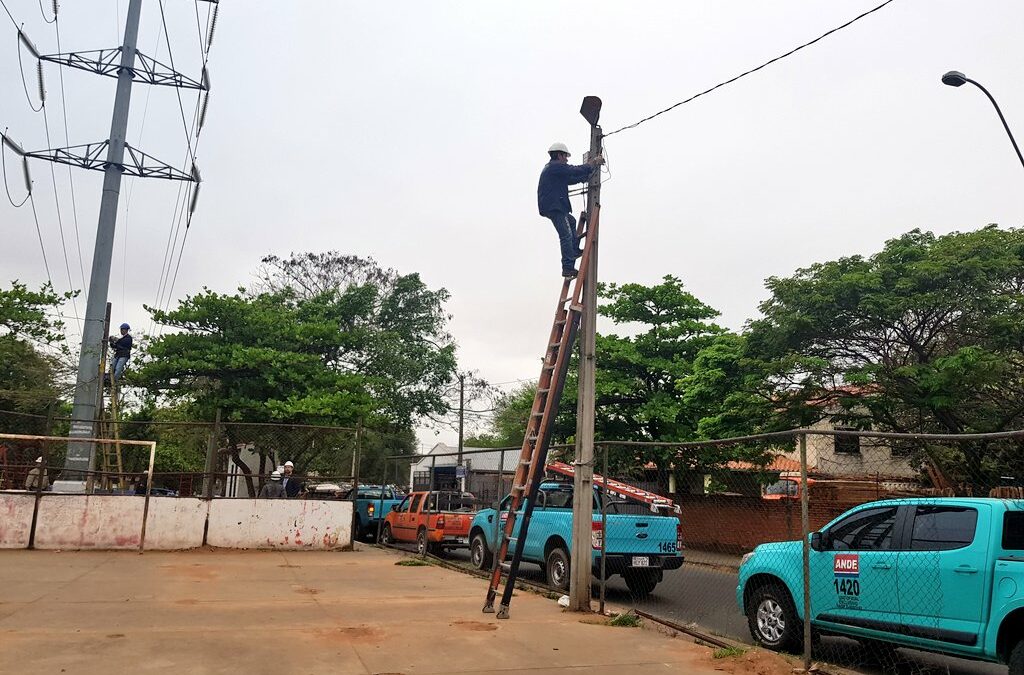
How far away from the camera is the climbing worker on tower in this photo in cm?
946

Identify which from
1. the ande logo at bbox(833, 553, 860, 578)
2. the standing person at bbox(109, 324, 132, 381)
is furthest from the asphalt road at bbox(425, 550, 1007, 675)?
the standing person at bbox(109, 324, 132, 381)

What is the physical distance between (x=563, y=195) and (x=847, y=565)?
5204 mm

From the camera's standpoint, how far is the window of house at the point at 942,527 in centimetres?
624

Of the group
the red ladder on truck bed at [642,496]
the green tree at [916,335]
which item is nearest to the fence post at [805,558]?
the red ladder on truck bed at [642,496]

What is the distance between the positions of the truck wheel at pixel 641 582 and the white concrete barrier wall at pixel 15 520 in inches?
449

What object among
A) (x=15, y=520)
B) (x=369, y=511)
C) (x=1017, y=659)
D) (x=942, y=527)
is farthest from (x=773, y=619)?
(x=369, y=511)

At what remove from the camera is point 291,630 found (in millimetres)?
7641

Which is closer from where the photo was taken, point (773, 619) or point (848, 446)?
point (773, 619)

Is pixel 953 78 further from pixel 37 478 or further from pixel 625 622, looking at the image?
pixel 37 478

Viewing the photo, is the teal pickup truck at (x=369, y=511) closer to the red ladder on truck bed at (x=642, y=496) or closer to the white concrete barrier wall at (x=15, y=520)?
the white concrete barrier wall at (x=15, y=520)

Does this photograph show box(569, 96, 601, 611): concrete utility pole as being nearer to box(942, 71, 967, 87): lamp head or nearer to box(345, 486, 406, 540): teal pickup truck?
box(942, 71, 967, 87): lamp head

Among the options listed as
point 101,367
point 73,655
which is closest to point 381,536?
point 101,367

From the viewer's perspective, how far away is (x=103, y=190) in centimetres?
1942

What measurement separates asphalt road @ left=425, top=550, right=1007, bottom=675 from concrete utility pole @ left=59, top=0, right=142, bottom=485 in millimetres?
8675
